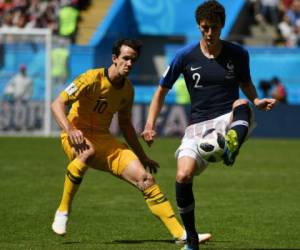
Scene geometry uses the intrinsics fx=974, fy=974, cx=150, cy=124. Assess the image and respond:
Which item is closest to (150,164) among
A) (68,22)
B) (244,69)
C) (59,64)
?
(244,69)

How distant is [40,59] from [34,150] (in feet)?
21.5

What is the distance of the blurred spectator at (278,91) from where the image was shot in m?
29.5

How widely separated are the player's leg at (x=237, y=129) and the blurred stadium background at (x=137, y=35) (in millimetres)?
18633

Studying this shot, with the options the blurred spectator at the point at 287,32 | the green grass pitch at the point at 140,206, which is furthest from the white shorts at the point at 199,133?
the blurred spectator at the point at 287,32

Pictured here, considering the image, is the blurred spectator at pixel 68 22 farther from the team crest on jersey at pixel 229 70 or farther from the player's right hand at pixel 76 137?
the team crest on jersey at pixel 229 70

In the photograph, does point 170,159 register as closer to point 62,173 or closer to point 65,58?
point 62,173

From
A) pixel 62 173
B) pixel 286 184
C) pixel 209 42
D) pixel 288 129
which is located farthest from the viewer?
pixel 288 129

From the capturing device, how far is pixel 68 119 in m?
9.91

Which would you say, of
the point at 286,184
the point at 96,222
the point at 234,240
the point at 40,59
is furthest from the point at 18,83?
the point at 234,240

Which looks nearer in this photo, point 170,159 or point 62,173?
point 62,173

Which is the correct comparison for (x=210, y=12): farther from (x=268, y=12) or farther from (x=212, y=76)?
(x=268, y=12)

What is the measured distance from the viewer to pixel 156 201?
9.34 meters

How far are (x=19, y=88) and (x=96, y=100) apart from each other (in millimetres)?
18556

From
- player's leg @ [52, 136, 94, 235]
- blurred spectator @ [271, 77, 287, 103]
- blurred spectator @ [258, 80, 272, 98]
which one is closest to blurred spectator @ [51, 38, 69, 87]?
blurred spectator @ [258, 80, 272, 98]
